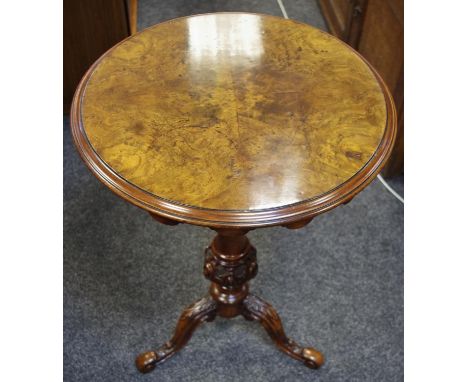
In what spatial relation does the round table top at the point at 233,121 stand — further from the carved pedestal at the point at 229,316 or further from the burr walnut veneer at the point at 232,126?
the carved pedestal at the point at 229,316

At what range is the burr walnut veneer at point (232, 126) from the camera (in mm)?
932

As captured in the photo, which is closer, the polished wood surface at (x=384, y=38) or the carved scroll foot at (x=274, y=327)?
the carved scroll foot at (x=274, y=327)

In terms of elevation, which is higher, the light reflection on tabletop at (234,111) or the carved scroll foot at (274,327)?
the light reflection on tabletop at (234,111)

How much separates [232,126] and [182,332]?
2.00ft

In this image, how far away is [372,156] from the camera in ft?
3.27

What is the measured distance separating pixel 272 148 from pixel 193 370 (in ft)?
2.31

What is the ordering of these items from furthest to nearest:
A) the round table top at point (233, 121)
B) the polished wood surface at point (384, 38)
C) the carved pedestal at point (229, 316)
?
the polished wood surface at point (384, 38) < the carved pedestal at point (229, 316) < the round table top at point (233, 121)


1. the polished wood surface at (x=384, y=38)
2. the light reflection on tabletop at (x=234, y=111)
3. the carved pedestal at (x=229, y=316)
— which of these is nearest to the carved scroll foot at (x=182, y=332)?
the carved pedestal at (x=229, y=316)

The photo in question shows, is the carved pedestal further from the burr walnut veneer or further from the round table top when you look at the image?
the round table top

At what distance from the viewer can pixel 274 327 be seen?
1424 mm

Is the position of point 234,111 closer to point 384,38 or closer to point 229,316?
point 229,316

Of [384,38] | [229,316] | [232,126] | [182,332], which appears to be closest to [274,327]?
[229,316]

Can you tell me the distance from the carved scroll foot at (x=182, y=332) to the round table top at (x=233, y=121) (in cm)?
54
